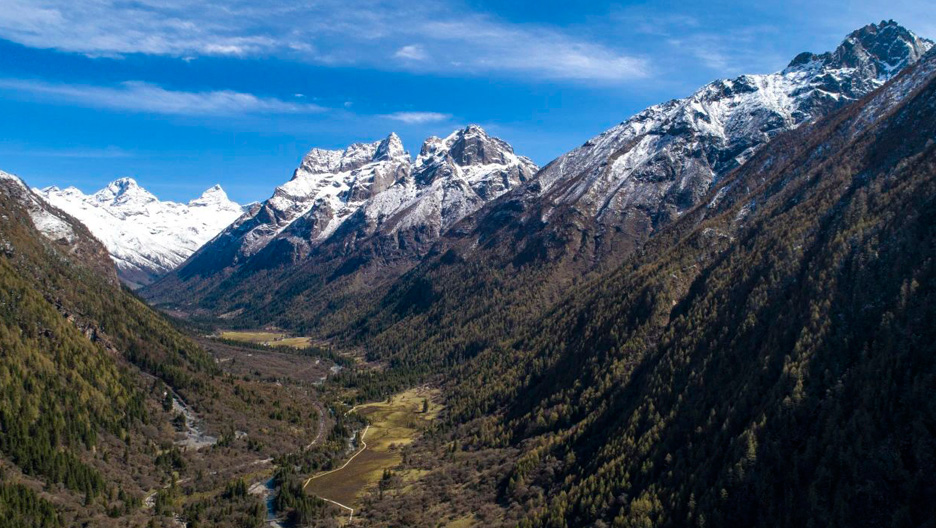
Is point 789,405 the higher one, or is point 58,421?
point 789,405

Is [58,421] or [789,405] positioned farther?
[58,421]

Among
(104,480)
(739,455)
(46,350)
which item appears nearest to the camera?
(739,455)

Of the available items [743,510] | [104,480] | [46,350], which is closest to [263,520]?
[104,480]

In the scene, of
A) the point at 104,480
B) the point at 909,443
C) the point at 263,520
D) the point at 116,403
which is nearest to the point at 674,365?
the point at 909,443

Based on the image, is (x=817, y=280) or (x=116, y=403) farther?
(x=116, y=403)

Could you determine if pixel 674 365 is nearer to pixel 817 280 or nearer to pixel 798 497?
pixel 817 280

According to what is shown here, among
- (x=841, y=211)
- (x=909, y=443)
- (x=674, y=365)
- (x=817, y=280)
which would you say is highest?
(x=841, y=211)

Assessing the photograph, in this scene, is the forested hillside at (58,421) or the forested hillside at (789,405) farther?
the forested hillside at (58,421)

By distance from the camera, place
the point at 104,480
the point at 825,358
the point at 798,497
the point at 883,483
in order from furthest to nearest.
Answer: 1. the point at 104,480
2. the point at 825,358
3. the point at 798,497
4. the point at 883,483

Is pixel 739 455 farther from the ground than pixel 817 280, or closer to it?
closer to it

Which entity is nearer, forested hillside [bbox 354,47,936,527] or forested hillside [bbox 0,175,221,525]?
forested hillside [bbox 354,47,936,527]
